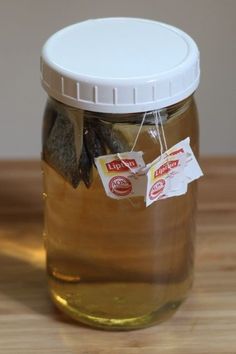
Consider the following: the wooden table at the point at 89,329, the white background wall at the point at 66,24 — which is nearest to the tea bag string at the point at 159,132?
the wooden table at the point at 89,329

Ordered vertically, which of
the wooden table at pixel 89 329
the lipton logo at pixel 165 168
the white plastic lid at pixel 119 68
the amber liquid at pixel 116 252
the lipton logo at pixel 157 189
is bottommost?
the wooden table at pixel 89 329

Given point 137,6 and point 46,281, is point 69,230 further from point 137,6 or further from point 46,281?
point 137,6

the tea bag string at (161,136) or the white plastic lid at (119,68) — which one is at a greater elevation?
the white plastic lid at (119,68)

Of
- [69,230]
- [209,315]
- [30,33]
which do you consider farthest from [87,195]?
[30,33]

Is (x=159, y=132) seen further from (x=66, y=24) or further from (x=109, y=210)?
(x=66, y=24)

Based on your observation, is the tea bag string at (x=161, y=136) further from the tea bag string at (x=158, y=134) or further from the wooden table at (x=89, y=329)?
the wooden table at (x=89, y=329)

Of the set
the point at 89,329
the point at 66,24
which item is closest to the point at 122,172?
the point at 89,329

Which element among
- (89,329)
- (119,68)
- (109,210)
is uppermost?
(119,68)

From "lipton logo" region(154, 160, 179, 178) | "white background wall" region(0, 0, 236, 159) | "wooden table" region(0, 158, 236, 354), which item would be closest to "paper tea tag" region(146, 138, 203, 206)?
"lipton logo" region(154, 160, 179, 178)
